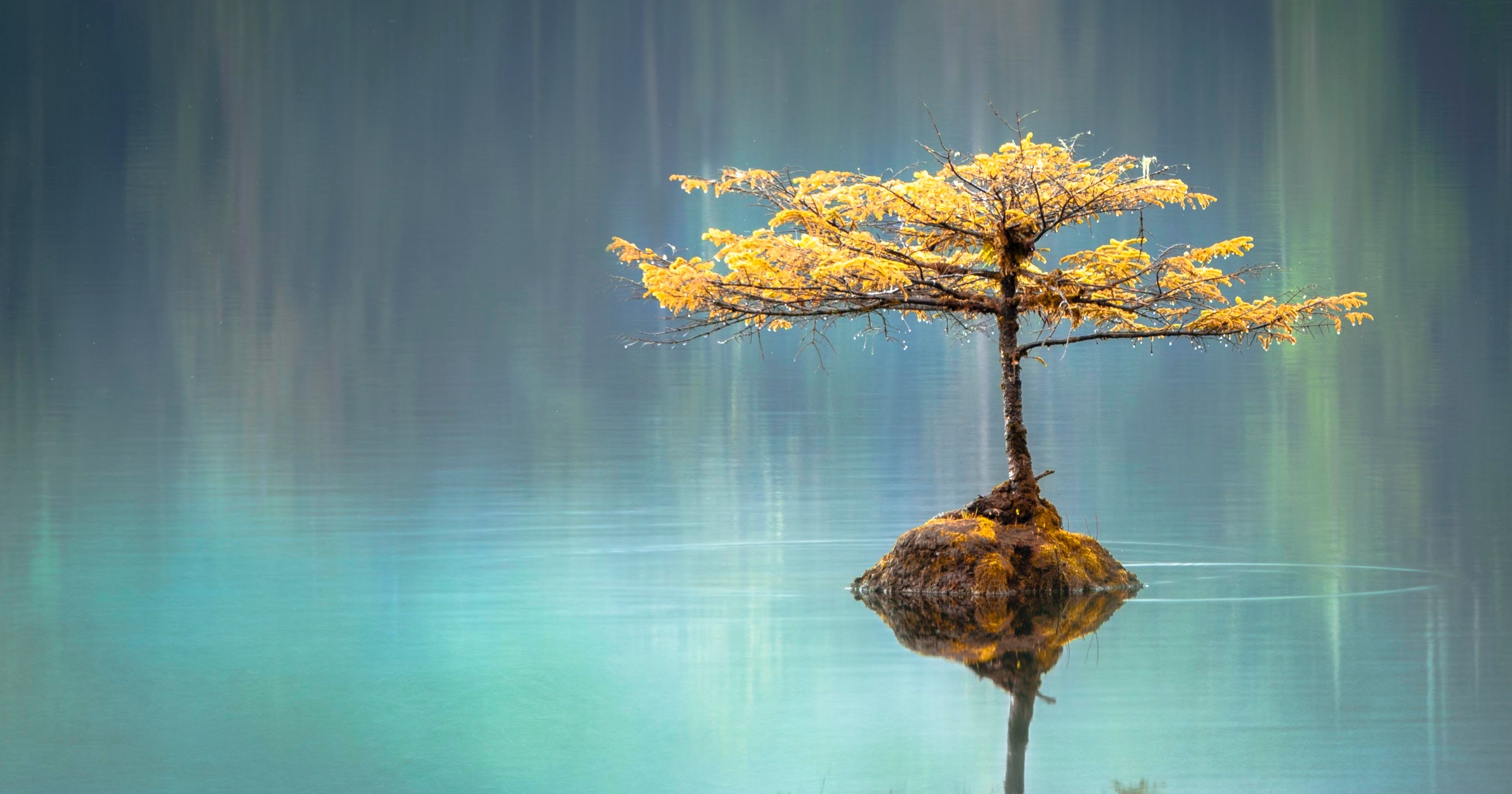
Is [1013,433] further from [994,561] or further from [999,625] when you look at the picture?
[999,625]

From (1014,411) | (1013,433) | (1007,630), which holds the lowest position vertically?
(1007,630)

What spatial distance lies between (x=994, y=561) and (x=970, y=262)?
2871 mm

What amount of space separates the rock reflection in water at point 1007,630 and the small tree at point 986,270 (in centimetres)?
122

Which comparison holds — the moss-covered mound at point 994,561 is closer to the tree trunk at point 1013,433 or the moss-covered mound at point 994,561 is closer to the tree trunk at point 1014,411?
the tree trunk at point 1013,433

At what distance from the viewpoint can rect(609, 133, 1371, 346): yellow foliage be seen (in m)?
12.9

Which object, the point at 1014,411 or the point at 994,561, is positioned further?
the point at 1014,411

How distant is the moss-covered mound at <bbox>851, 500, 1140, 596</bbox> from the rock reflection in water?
135mm

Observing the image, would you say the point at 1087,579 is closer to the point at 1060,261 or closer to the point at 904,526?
the point at 1060,261

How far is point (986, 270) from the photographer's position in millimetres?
13797

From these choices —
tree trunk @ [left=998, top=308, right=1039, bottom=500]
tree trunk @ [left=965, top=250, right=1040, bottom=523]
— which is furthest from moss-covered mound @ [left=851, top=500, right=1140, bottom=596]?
tree trunk @ [left=998, top=308, right=1039, bottom=500]

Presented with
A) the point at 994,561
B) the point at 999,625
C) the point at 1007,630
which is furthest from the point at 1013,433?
the point at 1007,630

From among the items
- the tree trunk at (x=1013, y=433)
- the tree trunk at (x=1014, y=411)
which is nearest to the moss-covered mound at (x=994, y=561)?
the tree trunk at (x=1013, y=433)

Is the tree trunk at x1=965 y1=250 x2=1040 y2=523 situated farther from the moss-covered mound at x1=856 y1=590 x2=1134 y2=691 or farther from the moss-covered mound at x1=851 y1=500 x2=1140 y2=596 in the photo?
the moss-covered mound at x1=856 y1=590 x2=1134 y2=691

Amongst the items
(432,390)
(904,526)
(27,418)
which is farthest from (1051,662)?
(432,390)
